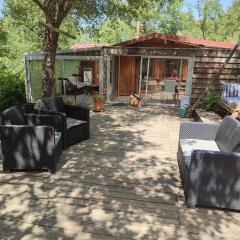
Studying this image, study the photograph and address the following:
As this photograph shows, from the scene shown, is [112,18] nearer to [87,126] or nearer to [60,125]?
[87,126]

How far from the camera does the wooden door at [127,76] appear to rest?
13.5m

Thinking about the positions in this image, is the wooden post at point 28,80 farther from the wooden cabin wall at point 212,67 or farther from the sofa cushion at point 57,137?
the wooden cabin wall at point 212,67

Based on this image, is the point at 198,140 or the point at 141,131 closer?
the point at 198,140

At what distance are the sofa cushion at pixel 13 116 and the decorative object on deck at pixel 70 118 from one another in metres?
0.74

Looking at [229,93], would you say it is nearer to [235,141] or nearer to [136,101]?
[136,101]

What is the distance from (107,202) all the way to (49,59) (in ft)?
19.5

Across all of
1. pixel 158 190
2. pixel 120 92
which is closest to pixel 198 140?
pixel 158 190

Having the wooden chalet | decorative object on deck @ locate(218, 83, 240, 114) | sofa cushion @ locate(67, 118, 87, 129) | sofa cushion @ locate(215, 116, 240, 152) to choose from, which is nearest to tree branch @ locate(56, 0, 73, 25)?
the wooden chalet

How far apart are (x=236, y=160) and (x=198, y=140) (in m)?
1.61

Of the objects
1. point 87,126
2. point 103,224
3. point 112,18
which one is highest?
point 112,18

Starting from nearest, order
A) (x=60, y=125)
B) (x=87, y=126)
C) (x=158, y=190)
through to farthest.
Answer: (x=158, y=190) < (x=60, y=125) < (x=87, y=126)

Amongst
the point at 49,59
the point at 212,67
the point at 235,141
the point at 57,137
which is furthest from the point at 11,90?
Result: the point at 235,141

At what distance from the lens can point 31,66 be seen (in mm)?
10359

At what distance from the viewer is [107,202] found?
3832 mm
